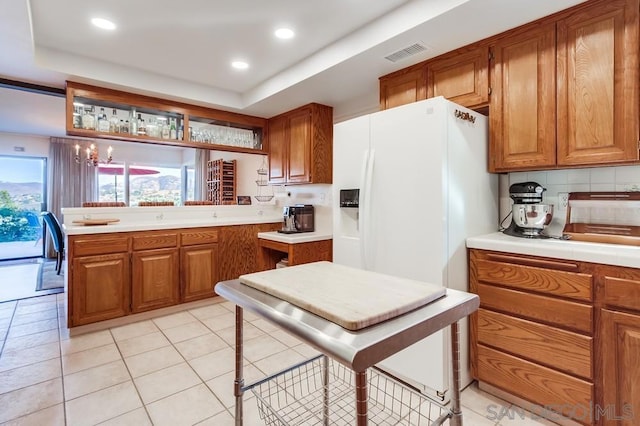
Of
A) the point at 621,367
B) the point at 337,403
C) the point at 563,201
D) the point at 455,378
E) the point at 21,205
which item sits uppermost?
the point at 21,205

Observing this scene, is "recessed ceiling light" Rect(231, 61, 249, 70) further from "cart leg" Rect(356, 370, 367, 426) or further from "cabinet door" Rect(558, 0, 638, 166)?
"cart leg" Rect(356, 370, 367, 426)

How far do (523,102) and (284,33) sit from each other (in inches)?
70.8

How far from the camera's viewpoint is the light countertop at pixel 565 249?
1432 mm

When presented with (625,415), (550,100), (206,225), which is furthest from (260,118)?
(625,415)

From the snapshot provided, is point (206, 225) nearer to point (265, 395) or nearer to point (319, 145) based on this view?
point (319, 145)

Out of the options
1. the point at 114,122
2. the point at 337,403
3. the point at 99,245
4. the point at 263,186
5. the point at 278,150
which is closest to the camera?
the point at 337,403

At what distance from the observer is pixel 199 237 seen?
3.41 meters

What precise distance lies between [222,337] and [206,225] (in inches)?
49.9

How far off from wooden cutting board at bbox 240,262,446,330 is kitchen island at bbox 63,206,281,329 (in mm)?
2325

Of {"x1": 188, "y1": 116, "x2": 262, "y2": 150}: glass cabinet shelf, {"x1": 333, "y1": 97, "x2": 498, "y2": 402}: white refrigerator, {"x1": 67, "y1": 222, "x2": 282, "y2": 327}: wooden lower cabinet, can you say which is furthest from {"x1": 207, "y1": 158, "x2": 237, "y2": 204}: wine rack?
{"x1": 333, "y1": 97, "x2": 498, "y2": 402}: white refrigerator

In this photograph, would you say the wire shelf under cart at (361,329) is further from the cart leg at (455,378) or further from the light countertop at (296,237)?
the light countertop at (296,237)

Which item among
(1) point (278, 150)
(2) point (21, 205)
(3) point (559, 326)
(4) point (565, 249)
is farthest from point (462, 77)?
(2) point (21, 205)

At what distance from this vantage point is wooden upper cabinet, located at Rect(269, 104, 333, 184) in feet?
11.8

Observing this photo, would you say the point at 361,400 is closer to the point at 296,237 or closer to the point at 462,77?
the point at 462,77
